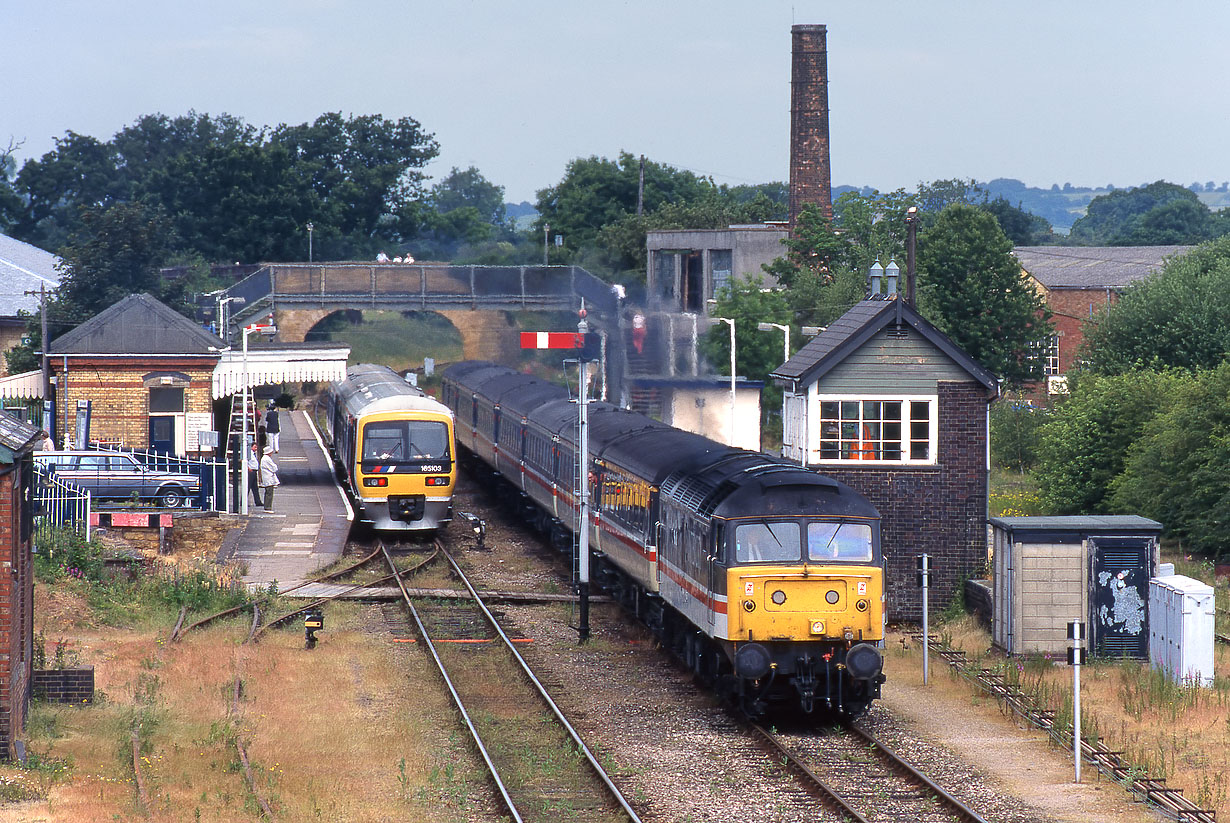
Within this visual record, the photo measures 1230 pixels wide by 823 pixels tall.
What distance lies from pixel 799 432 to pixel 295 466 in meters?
20.6

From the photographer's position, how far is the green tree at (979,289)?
172 feet

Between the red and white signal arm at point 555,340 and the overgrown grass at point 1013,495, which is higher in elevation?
the red and white signal arm at point 555,340

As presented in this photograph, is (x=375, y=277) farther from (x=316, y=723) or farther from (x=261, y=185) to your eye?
(x=316, y=723)

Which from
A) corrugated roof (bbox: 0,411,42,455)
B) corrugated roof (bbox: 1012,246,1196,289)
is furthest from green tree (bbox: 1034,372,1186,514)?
corrugated roof (bbox: 1012,246,1196,289)

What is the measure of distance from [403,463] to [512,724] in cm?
1382

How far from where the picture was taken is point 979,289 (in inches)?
2062

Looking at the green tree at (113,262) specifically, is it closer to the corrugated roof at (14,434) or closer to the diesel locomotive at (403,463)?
the diesel locomotive at (403,463)

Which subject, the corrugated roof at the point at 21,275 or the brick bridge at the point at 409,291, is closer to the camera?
the corrugated roof at the point at 21,275

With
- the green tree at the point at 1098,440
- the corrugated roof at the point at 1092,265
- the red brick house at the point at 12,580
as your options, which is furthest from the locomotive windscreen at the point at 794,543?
the corrugated roof at the point at 1092,265

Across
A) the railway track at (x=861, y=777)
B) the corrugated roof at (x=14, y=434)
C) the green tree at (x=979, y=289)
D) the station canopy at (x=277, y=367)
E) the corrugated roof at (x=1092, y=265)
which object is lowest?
the railway track at (x=861, y=777)

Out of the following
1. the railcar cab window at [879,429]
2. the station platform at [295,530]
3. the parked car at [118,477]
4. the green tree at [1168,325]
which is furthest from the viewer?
the green tree at [1168,325]

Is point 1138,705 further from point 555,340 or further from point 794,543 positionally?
point 555,340

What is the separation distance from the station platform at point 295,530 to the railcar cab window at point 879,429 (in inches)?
369

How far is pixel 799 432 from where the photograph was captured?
23.5 metres
